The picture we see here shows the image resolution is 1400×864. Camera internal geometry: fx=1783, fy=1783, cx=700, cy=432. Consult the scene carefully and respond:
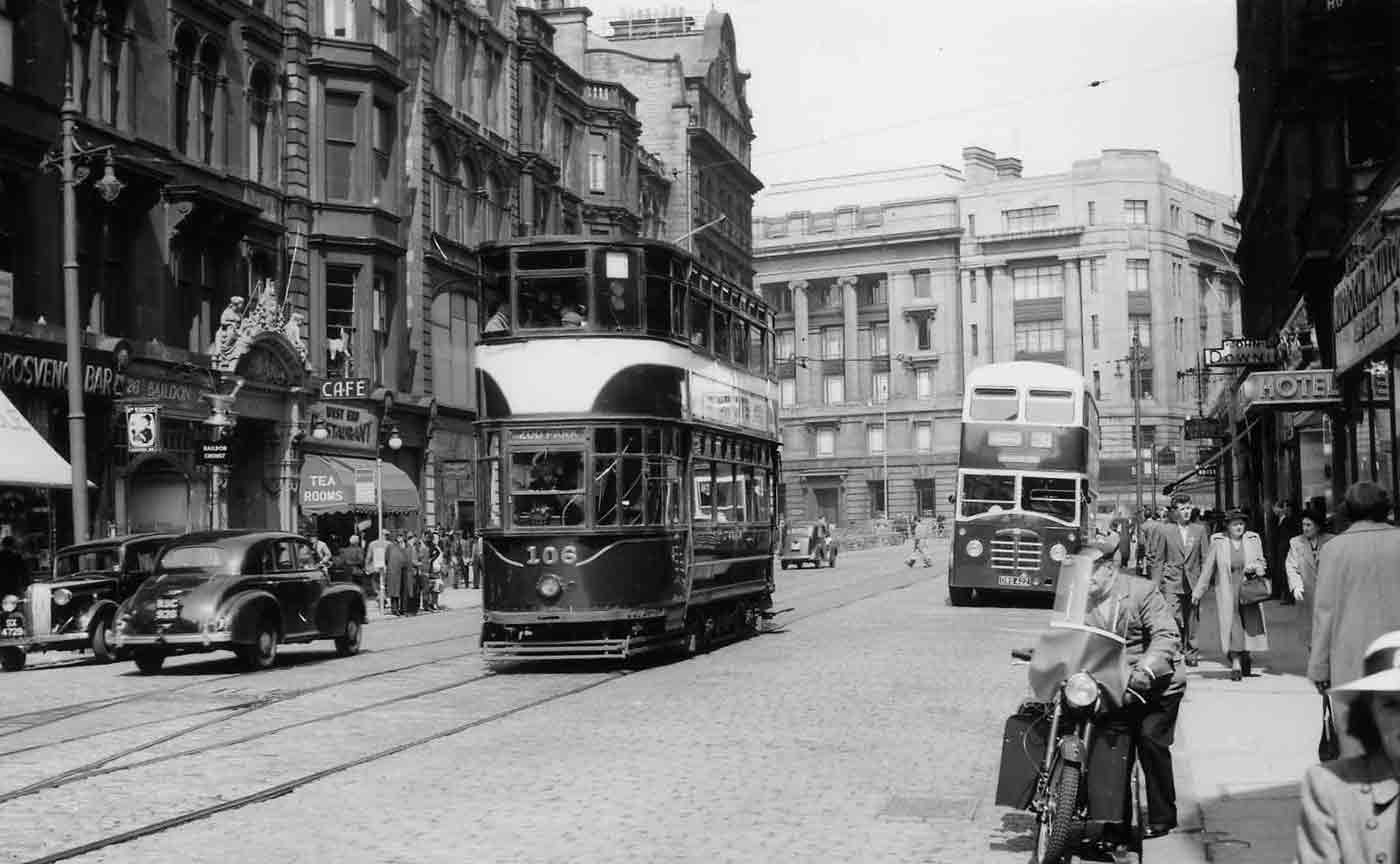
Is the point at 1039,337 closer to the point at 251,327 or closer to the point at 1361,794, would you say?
the point at 251,327

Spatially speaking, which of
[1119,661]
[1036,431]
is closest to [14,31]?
[1036,431]

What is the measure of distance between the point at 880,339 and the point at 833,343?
139 inches

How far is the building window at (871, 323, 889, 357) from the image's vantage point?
399 ft

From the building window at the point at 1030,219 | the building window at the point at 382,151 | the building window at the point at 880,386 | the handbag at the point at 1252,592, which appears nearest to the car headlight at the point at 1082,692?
the handbag at the point at 1252,592

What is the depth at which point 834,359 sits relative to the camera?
403 ft

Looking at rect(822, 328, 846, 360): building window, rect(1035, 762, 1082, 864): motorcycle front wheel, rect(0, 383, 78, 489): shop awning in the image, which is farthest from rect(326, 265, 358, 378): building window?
rect(822, 328, 846, 360): building window

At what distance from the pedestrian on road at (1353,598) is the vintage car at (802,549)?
5222 centimetres

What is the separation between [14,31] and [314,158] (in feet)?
37.7

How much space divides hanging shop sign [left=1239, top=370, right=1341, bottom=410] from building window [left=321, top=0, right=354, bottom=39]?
2491 cm

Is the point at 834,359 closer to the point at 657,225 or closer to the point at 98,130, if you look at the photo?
the point at 657,225

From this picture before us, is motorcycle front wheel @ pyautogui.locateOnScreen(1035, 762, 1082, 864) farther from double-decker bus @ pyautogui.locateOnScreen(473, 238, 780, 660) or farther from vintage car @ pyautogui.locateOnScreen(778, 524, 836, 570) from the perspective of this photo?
vintage car @ pyautogui.locateOnScreen(778, 524, 836, 570)

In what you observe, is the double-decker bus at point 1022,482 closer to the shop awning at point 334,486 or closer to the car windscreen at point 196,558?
the shop awning at point 334,486

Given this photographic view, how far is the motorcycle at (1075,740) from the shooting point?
332 inches

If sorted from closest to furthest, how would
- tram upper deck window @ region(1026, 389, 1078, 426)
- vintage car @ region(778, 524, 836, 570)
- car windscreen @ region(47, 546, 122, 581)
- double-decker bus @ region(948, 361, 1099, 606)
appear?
1. car windscreen @ region(47, 546, 122, 581)
2. double-decker bus @ region(948, 361, 1099, 606)
3. tram upper deck window @ region(1026, 389, 1078, 426)
4. vintage car @ region(778, 524, 836, 570)
